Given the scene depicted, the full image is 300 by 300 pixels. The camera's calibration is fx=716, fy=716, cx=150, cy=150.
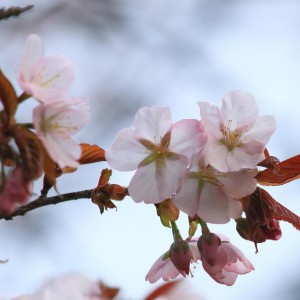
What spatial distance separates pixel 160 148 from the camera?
862 millimetres

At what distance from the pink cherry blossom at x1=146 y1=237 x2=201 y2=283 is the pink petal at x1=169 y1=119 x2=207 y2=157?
0.52 ft

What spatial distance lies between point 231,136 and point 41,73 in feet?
0.81

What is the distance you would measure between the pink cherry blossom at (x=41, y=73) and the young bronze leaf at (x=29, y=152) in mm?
39


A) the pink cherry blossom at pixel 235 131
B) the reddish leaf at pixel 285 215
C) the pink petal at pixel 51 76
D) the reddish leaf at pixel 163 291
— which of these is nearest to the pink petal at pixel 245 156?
the pink cherry blossom at pixel 235 131

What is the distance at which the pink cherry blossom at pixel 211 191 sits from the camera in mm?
838

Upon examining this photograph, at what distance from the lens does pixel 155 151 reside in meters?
0.86

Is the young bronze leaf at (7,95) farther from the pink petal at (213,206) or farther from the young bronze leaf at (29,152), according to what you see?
the pink petal at (213,206)

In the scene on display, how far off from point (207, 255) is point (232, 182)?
0.11 meters

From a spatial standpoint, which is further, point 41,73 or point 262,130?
point 262,130

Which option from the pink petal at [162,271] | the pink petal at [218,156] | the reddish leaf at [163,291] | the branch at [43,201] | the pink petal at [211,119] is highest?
the reddish leaf at [163,291]

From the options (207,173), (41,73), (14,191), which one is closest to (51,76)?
(41,73)

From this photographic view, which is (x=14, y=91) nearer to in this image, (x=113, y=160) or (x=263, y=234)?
(x=113, y=160)

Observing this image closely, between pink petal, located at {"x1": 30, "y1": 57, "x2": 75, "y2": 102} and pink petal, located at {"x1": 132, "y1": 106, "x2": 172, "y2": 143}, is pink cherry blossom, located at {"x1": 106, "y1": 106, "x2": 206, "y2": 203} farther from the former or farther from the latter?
pink petal, located at {"x1": 30, "y1": 57, "x2": 75, "y2": 102}

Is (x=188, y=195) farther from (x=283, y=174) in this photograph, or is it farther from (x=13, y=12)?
(x=13, y=12)
